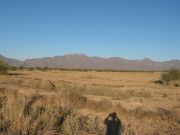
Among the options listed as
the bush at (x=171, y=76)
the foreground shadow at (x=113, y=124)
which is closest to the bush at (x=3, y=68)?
the bush at (x=171, y=76)

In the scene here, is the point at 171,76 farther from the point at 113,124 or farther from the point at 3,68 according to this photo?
the point at 113,124

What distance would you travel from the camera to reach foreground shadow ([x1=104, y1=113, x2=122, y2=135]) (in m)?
10.2

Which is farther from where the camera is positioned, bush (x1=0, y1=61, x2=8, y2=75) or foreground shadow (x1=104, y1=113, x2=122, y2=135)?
bush (x1=0, y1=61, x2=8, y2=75)

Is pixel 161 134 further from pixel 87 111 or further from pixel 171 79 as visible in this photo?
pixel 171 79

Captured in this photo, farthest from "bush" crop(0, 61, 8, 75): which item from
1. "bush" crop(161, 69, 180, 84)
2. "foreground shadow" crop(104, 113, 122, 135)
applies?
"foreground shadow" crop(104, 113, 122, 135)

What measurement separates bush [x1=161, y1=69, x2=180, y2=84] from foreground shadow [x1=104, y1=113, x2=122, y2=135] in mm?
32303

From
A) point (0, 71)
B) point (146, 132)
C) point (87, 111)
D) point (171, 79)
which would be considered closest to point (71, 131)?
point (146, 132)

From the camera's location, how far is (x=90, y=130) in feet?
31.7

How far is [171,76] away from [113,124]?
34494 mm

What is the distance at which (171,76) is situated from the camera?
4447 centimetres

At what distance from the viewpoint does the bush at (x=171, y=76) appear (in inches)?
1742

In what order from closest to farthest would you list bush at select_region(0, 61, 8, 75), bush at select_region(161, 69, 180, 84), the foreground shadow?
the foreground shadow → bush at select_region(161, 69, 180, 84) → bush at select_region(0, 61, 8, 75)

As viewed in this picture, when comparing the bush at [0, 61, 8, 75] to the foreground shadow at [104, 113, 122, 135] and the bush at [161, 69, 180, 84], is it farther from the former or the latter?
the foreground shadow at [104, 113, 122, 135]

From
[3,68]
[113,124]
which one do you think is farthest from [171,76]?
[113,124]
